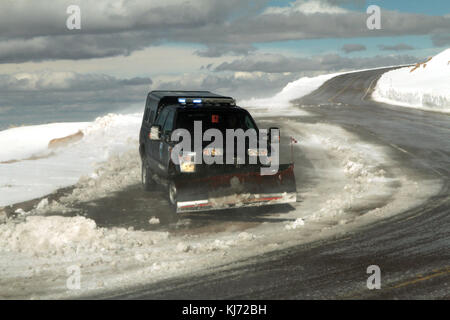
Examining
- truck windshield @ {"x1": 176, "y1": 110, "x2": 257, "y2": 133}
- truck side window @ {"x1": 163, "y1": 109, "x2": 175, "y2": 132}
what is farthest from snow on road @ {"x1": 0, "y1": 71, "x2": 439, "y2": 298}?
truck windshield @ {"x1": 176, "y1": 110, "x2": 257, "y2": 133}

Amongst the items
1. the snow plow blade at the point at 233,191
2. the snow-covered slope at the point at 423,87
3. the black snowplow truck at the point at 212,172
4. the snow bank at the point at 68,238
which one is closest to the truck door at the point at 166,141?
the black snowplow truck at the point at 212,172

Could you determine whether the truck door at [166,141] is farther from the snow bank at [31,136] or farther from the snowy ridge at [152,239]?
the snow bank at [31,136]

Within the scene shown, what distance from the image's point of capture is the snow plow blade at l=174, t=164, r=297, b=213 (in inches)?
376

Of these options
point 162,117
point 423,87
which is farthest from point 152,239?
point 423,87

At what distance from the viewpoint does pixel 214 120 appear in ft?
34.9

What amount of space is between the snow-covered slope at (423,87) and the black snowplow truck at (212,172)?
2204 centimetres

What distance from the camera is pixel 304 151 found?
682 inches

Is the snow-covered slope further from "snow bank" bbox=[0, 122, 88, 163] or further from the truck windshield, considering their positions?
"snow bank" bbox=[0, 122, 88, 163]

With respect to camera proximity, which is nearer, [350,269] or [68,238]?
[350,269]

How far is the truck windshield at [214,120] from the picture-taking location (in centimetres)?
1057

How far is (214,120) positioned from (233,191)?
1.77 m

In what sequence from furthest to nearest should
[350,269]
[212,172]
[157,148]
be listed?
→ [157,148], [212,172], [350,269]

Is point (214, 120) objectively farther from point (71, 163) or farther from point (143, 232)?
point (71, 163)
